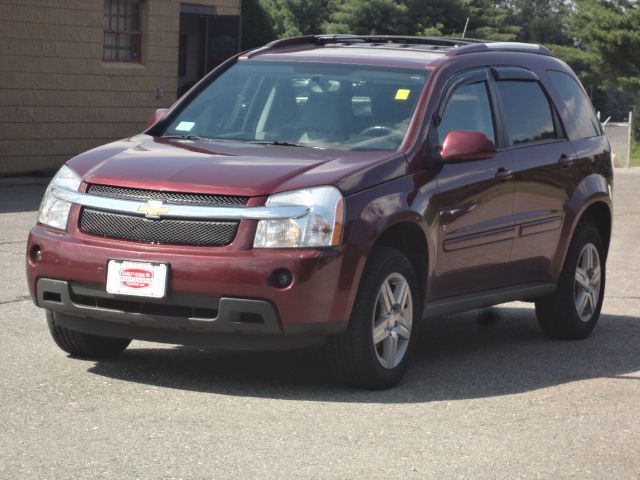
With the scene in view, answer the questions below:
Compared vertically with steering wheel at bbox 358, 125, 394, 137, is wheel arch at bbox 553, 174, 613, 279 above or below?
below

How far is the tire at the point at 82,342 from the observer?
7742 millimetres

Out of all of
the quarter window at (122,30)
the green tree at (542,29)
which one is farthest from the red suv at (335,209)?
the green tree at (542,29)

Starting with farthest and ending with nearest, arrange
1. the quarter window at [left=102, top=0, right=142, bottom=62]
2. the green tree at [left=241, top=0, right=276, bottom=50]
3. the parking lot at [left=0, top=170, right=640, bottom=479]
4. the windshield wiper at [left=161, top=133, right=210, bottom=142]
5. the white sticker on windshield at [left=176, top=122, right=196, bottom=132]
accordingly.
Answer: the green tree at [left=241, top=0, right=276, bottom=50], the quarter window at [left=102, top=0, right=142, bottom=62], the white sticker on windshield at [left=176, top=122, right=196, bottom=132], the windshield wiper at [left=161, top=133, right=210, bottom=142], the parking lot at [left=0, top=170, right=640, bottom=479]

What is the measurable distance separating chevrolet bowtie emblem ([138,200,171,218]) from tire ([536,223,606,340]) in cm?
333

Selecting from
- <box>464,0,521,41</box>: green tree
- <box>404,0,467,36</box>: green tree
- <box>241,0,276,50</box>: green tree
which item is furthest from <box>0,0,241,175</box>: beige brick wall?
<box>464,0,521,41</box>: green tree

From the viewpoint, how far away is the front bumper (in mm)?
6816

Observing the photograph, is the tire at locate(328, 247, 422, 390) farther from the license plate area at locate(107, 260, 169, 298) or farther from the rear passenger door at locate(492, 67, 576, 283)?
the rear passenger door at locate(492, 67, 576, 283)

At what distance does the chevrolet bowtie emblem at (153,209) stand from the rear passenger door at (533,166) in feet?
8.24

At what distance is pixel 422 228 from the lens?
7.65m

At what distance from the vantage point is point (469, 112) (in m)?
8.52

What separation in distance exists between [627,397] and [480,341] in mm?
1935

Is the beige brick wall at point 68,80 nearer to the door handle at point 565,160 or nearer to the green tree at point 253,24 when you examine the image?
the green tree at point 253,24

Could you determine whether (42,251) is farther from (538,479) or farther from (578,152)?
(578,152)

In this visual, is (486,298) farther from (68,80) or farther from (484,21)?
(484,21)
